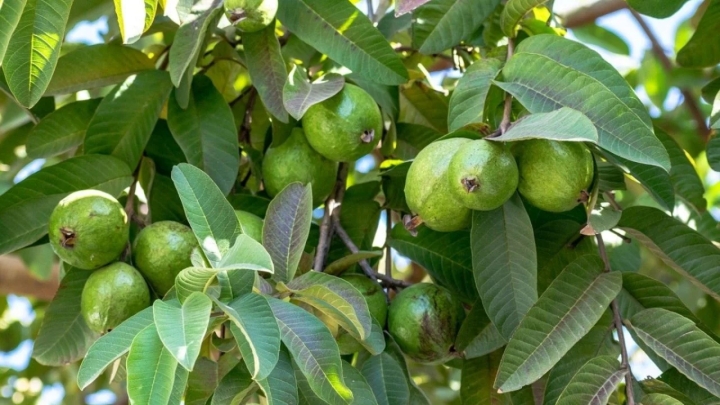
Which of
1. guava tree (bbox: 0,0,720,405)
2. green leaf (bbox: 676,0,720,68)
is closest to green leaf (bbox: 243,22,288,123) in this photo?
guava tree (bbox: 0,0,720,405)

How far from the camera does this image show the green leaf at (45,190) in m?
→ 1.43

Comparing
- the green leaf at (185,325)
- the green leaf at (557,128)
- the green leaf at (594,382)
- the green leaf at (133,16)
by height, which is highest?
the green leaf at (133,16)

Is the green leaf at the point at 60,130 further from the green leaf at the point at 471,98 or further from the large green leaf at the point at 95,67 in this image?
the green leaf at the point at 471,98

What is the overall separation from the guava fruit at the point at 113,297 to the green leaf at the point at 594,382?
618 millimetres

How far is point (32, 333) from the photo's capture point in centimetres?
313

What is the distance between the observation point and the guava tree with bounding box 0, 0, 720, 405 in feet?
3.75

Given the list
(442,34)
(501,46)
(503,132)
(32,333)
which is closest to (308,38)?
(442,34)

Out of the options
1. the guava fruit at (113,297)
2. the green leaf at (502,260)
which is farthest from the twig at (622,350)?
the guava fruit at (113,297)

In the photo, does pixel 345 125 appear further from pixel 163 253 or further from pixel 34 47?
pixel 34 47

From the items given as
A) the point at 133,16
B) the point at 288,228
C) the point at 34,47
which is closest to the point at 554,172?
the point at 288,228

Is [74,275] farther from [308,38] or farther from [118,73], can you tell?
[308,38]

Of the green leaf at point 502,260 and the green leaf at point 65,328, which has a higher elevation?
the green leaf at point 502,260

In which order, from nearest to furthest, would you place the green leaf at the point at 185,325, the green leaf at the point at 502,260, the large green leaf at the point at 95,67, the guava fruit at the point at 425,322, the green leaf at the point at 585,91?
the green leaf at the point at 185,325 → the green leaf at the point at 585,91 → the green leaf at the point at 502,260 → the guava fruit at the point at 425,322 → the large green leaf at the point at 95,67

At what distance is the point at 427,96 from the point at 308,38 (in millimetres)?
348
